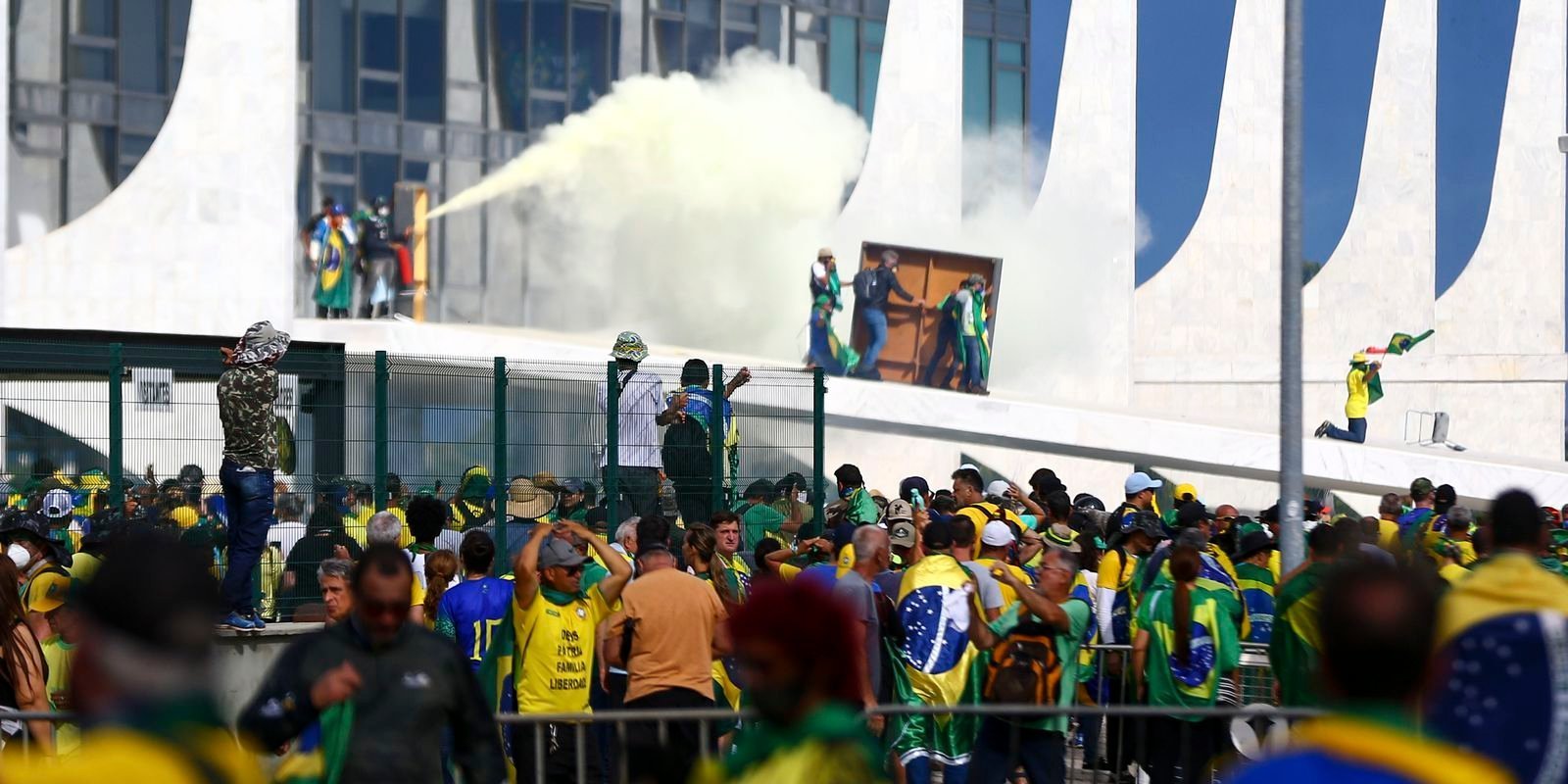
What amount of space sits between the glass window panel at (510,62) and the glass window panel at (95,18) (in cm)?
750

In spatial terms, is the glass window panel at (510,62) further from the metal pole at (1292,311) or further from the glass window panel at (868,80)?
the metal pole at (1292,311)

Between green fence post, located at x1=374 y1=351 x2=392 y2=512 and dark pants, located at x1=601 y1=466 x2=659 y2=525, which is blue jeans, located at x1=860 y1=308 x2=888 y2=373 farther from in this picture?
green fence post, located at x1=374 y1=351 x2=392 y2=512

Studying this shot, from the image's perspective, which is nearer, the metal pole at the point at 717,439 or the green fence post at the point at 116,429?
the green fence post at the point at 116,429

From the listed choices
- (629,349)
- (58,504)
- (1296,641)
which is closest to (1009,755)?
(1296,641)

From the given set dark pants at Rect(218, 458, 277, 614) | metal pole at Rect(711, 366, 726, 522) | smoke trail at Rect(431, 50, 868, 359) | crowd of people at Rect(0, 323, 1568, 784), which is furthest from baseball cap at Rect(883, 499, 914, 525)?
smoke trail at Rect(431, 50, 868, 359)

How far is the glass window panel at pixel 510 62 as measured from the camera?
3341cm

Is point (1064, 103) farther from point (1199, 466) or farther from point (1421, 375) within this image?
point (1199, 466)

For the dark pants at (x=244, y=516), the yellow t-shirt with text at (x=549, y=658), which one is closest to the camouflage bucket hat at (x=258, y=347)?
the dark pants at (x=244, y=516)

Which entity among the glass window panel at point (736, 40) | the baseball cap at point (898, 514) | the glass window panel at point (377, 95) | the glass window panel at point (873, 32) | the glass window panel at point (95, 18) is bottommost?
the baseball cap at point (898, 514)

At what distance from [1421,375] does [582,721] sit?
33055 mm

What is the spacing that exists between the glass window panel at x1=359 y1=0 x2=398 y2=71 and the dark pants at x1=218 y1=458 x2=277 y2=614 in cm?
2127

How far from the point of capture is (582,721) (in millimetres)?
7320

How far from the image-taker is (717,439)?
14789 millimetres

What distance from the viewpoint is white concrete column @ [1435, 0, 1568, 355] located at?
40594 mm
